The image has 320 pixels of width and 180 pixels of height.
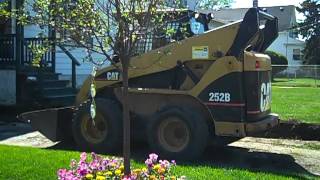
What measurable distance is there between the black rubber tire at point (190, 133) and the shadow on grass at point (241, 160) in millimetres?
179

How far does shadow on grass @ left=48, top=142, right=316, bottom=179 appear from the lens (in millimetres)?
8438

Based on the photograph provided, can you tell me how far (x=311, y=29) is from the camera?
68.7 meters

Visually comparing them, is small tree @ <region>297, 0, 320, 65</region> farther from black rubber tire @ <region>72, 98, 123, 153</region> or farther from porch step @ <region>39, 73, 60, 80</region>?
black rubber tire @ <region>72, 98, 123, 153</region>

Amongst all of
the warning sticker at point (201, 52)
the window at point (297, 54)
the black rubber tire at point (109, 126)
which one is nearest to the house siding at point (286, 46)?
the window at point (297, 54)

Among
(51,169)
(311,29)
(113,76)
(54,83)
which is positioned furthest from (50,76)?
(311,29)

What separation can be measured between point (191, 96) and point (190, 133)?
0.66 meters

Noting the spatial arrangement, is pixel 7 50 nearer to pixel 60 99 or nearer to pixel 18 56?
pixel 18 56

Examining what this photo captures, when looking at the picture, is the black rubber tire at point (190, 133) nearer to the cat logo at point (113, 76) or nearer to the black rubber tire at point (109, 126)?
the black rubber tire at point (109, 126)

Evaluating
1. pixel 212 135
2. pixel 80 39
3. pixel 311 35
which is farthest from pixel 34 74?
pixel 311 35

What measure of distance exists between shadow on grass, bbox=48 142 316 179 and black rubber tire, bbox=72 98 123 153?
0.22 metres

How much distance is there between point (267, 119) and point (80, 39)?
17.7 feet

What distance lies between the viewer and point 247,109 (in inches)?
359

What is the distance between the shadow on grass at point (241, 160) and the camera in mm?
8438

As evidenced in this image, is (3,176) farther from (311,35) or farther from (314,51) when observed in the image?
(311,35)
